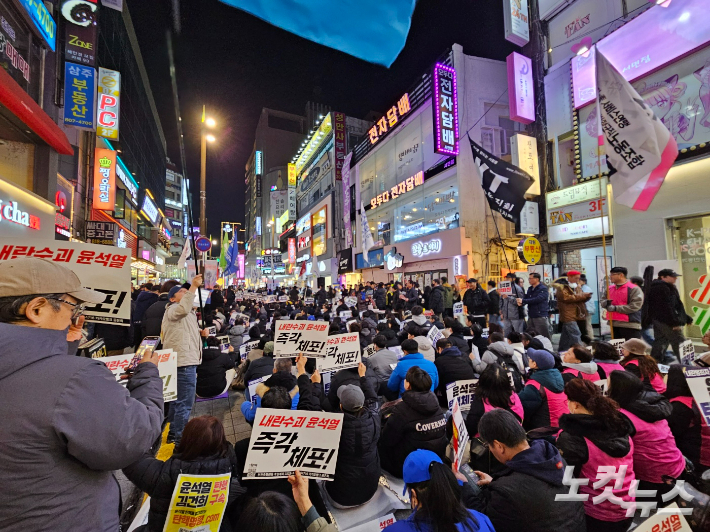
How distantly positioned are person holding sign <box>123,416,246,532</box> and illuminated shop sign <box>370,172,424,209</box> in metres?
20.7

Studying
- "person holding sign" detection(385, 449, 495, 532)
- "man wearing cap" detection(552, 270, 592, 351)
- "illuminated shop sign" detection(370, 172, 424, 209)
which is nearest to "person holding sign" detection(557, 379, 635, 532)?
"person holding sign" detection(385, 449, 495, 532)

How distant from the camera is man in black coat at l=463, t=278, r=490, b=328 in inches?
383

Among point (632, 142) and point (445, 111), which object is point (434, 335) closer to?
point (632, 142)

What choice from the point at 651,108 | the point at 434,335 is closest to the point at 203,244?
the point at 434,335

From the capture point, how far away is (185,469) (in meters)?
2.30

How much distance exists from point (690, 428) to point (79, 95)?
16071mm

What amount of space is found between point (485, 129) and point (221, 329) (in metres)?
16.9

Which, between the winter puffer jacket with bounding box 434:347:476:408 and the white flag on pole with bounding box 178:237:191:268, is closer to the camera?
the winter puffer jacket with bounding box 434:347:476:408

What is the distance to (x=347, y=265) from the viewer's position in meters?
31.3

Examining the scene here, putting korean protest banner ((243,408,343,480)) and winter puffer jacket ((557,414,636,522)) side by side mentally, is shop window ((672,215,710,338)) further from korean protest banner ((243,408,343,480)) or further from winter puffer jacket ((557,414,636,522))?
korean protest banner ((243,408,343,480))

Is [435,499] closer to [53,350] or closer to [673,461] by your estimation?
[53,350]

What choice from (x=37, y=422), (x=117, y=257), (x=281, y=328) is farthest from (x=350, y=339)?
(x=37, y=422)

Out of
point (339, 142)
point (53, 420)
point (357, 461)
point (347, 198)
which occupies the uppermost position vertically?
point (339, 142)

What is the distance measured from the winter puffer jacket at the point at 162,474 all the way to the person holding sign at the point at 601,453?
2.58 m
